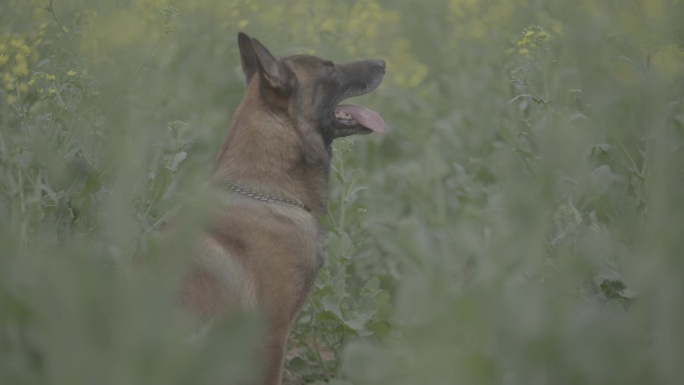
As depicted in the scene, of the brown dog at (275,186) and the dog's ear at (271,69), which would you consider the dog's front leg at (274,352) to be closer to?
the brown dog at (275,186)

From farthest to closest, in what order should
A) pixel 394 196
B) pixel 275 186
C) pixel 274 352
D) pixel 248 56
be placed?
1. pixel 394 196
2. pixel 248 56
3. pixel 275 186
4. pixel 274 352

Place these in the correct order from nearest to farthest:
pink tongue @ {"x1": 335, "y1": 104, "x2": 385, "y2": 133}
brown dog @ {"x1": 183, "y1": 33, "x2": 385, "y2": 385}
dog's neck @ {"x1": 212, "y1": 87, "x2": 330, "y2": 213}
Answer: brown dog @ {"x1": 183, "y1": 33, "x2": 385, "y2": 385} < dog's neck @ {"x1": 212, "y1": 87, "x2": 330, "y2": 213} < pink tongue @ {"x1": 335, "y1": 104, "x2": 385, "y2": 133}

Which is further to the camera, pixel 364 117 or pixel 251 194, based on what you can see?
pixel 364 117

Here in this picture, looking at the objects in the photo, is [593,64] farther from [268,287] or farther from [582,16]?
[268,287]

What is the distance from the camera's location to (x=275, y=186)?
439 cm

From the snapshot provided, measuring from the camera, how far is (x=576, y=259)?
1.57 meters

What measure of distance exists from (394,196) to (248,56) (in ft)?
8.74

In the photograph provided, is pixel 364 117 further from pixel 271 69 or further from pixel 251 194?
pixel 251 194

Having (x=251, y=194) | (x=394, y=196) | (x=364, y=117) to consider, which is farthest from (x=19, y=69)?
(x=394, y=196)

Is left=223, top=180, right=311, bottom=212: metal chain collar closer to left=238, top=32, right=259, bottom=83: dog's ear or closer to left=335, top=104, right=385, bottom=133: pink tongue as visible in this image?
left=238, top=32, right=259, bottom=83: dog's ear

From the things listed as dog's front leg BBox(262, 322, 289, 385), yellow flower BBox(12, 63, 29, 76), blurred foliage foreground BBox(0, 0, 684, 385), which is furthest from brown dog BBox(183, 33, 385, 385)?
yellow flower BBox(12, 63, 29, 76)

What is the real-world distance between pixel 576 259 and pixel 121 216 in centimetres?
78

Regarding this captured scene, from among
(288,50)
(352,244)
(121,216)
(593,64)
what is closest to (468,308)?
(121,216)

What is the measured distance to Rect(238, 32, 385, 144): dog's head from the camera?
455 centimetres
